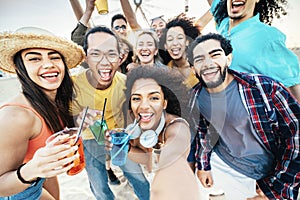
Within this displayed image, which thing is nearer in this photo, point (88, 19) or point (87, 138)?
point (88, 19)

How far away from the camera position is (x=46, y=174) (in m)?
0.79

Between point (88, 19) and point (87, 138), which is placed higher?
point (88, 19)

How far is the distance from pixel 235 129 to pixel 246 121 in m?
0.07

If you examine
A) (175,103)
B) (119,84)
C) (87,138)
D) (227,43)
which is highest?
(227,43)

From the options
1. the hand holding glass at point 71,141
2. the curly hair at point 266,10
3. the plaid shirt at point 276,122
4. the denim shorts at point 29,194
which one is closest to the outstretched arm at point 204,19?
the curly hair at point 266,10

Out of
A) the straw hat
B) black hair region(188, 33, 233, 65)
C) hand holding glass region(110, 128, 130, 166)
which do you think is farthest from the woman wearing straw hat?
black hair region(188, 33, 233, 65)

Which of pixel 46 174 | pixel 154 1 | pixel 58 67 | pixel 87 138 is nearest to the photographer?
pixel 46 174

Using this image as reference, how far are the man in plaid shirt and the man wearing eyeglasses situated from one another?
352 millimetres

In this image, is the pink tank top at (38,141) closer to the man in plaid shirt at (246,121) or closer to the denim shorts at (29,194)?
the denim shorts at (29,194)

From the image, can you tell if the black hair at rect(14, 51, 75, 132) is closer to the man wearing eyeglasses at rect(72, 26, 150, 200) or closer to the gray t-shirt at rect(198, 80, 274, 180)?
the man wearing eyeglasses at rect(72, 26, 150, 200)

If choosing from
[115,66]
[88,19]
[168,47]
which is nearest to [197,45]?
[168,47]

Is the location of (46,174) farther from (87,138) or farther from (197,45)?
(197,45)

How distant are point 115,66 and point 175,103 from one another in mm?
325

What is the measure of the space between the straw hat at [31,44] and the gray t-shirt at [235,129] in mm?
630
